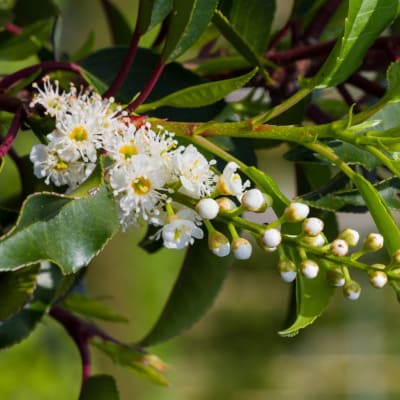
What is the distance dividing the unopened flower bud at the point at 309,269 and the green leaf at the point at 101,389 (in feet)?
1.02

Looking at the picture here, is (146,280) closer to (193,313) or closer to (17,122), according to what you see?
(193,313)

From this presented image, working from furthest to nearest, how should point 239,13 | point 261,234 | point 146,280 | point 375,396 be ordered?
point 375,396 < point 146,280 < point 239,13 < point 261,234

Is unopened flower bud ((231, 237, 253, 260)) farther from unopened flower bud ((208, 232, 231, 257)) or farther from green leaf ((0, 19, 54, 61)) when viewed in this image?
green leaf ((0, 19, 54, 61))

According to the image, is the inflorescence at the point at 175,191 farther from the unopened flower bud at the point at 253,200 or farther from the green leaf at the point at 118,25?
the green leaf at the point at 118,25

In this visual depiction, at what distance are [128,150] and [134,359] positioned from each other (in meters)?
0.38

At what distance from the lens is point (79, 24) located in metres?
4.29

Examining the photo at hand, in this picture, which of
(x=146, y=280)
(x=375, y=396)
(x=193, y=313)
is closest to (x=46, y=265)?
(x=193, y=313)

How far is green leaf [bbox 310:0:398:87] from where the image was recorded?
502 mm

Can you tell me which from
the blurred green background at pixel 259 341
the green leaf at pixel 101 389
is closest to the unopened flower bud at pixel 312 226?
the green leaf at pixel 101 389

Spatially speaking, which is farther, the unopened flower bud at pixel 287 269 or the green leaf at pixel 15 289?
the green leaf at pixel 15 289

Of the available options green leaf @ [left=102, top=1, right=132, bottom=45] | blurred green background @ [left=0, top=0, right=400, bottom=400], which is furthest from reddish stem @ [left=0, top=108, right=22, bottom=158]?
blurred green background @ [left=0, top=0, right=400, bottom=400]

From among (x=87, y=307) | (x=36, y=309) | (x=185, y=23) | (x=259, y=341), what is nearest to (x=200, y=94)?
(x=185, y=23)

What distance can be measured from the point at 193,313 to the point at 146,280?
3354mm

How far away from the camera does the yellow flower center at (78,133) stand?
1.57 ft
